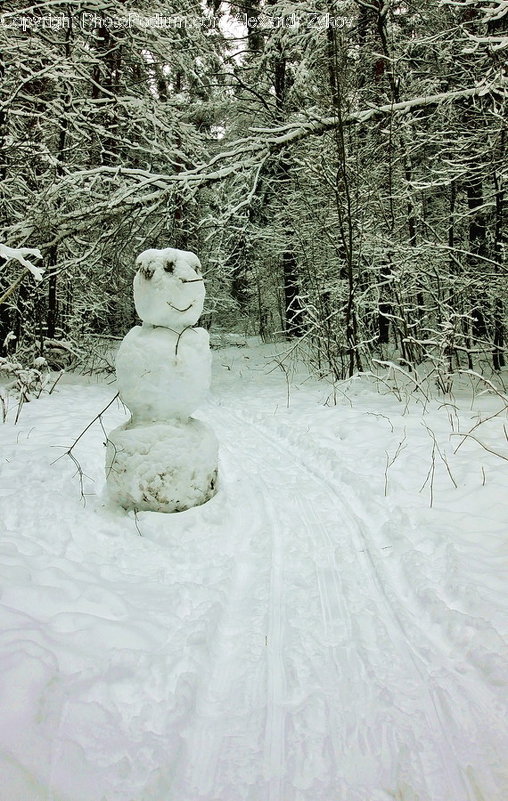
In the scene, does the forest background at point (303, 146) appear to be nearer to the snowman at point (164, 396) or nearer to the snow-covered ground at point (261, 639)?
the snow-covered ground at point (261, 639)

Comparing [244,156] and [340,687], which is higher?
[244,156]

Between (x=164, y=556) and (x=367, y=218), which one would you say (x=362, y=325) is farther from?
(x=164, y=556)

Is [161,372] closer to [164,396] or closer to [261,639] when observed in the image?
[164,396]

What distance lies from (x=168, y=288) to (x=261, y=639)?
272cm

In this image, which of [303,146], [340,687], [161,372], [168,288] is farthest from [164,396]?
[303,146]

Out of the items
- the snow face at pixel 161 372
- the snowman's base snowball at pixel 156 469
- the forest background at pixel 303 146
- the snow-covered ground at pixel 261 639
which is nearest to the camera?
the snow-covered ground at pixel 261 639

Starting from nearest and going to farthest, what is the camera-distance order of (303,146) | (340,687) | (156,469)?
(340,687) → (156,469) → (303,146)

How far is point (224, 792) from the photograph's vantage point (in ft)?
4.54

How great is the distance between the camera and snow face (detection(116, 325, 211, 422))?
342cm

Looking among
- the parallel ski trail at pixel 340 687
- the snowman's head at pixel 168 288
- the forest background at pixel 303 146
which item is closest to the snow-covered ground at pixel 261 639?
the parallel ski trail at pixel 340 687

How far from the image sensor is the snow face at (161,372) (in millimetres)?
3418

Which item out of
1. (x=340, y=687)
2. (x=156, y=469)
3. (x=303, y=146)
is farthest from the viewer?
(x=303, y=146)

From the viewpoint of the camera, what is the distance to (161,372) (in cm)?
343

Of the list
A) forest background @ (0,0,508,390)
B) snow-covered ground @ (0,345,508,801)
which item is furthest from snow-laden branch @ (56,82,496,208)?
snow-covered ground @ (0,345,508,801)
